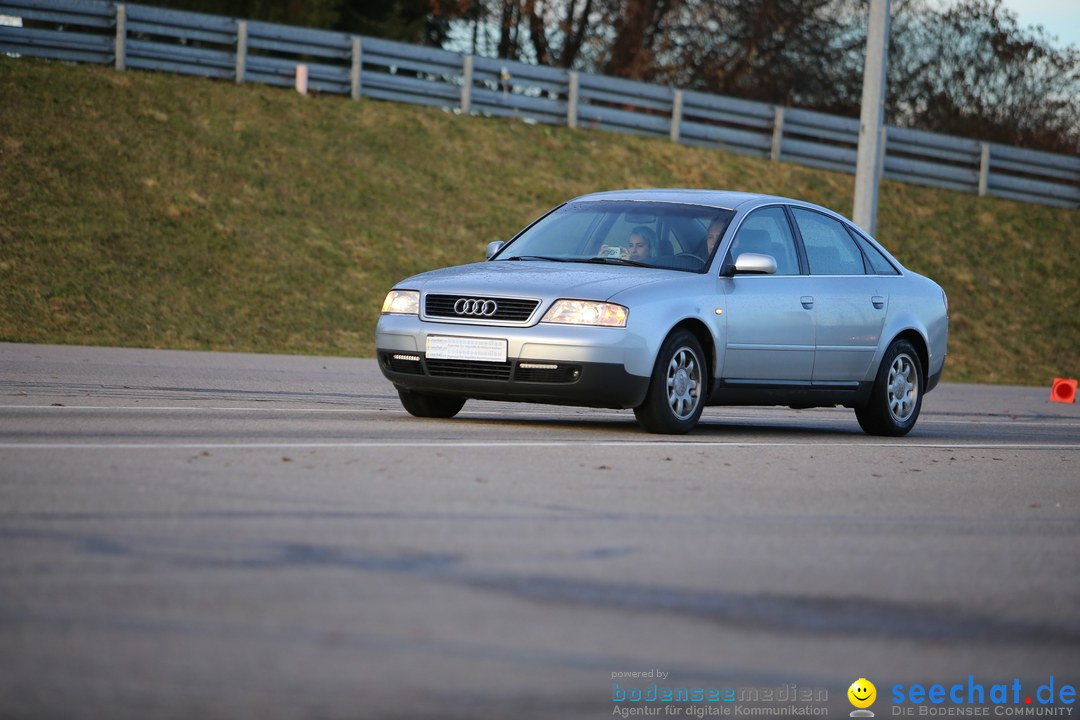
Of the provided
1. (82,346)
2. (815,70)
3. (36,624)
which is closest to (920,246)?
(815,70)

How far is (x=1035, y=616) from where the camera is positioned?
5.09 m

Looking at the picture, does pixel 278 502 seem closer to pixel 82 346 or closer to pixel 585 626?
pixel 585 626

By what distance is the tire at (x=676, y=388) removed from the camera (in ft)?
35.0

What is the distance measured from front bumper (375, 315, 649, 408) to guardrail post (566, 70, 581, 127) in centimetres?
2399

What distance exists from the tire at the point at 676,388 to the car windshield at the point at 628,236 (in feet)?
2.37

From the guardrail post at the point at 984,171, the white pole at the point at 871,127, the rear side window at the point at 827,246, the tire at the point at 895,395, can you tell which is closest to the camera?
the rear side window at the point at 827,246

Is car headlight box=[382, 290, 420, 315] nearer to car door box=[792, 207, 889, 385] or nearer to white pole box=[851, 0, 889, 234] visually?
car door box=[792, 207, 889, 385]

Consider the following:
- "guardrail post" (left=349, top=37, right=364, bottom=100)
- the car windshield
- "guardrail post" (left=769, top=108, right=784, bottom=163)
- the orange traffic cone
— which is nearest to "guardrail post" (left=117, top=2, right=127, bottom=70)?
"guardrail post" (left=349, top=37, right=364, bottom=100)

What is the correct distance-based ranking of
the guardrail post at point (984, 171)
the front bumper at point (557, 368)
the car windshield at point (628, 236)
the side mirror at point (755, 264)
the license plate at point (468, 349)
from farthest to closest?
the guardrail post at point (984, 171), the car windshield at point (628, 236), the side mirror at point (755, 264), the license plate at point (468, 349), the front bumper at point (557, 368)

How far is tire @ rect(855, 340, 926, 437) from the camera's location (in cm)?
1263

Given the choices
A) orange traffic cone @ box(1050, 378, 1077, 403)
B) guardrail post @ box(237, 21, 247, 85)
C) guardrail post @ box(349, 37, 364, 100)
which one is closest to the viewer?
orange traffic cone @ box(1050, 378, 1077, 403)

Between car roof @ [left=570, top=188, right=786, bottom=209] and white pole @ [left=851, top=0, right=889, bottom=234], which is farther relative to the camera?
white pole @ [left=851, top=0, right=889, bottom=234]

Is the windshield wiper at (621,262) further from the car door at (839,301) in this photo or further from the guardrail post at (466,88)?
the guardrail post at (466,88)

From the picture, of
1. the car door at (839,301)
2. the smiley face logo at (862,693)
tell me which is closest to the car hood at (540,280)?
the car door at (839,301)
